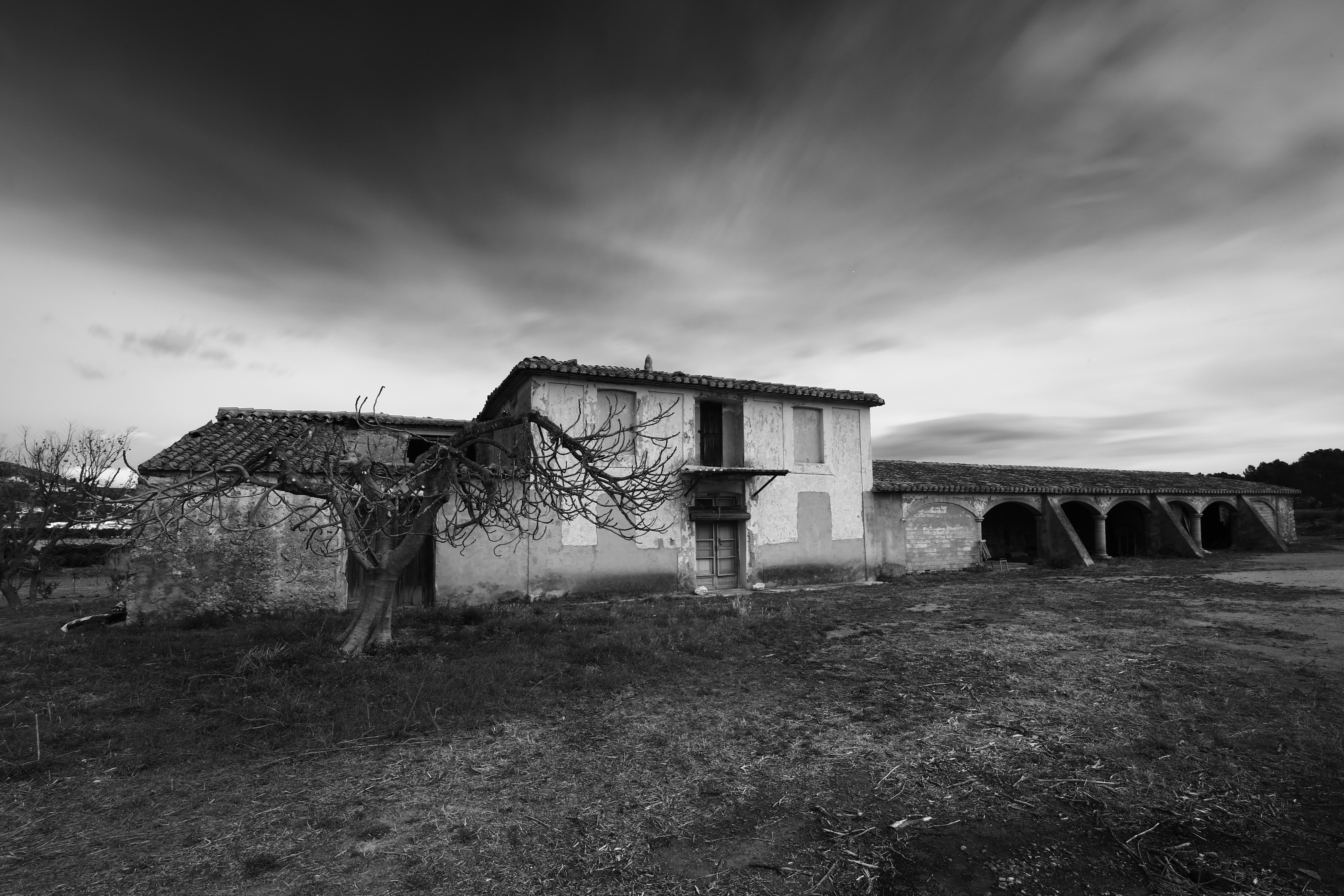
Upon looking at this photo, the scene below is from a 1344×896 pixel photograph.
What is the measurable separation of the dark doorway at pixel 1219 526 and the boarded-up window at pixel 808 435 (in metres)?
19.0

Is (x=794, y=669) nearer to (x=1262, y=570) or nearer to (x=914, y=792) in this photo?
(x=914, y=792)

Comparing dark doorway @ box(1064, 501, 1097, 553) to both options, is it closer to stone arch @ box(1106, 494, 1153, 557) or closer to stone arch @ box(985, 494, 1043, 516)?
stone arch @ box(1106, 494, 1153, 557)

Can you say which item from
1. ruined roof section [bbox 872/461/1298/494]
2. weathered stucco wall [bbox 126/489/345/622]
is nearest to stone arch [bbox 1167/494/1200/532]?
ruined roof section [bbox 872/461/1298/494]

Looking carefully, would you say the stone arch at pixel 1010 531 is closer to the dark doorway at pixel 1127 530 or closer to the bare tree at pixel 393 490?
the dark doorway at pixel 1127 530

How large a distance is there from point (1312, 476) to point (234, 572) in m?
50.9

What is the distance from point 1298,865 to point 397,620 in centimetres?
1049

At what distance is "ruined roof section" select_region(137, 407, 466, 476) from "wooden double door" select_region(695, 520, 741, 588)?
6.03 meters

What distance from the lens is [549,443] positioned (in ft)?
43.7

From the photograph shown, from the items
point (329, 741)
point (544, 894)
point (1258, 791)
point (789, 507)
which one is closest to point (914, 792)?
point (1258, 791)

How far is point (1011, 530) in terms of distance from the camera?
75.8 feet

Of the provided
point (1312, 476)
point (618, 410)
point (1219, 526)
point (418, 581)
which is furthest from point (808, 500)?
point (1312, 476)

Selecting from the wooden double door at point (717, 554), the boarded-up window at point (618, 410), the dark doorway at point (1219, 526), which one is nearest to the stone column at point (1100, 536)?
the dark doorway at point (1219, 526)

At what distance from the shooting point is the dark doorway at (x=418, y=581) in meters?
12.6

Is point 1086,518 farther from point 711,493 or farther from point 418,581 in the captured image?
point 418,581
